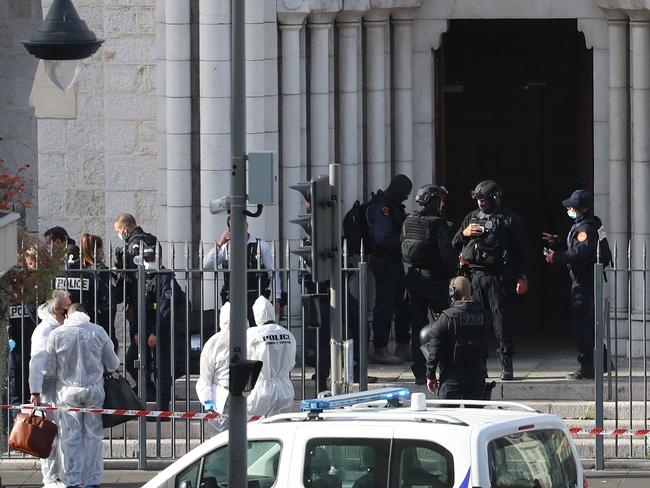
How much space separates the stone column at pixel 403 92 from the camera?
58.7 feet

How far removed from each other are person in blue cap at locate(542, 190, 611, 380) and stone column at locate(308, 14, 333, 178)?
105 inches

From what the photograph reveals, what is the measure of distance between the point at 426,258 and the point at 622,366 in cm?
233

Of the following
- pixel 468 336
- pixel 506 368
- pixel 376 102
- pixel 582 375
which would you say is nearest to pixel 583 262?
pixel 582 375

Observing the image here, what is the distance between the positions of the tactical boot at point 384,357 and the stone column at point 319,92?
5.83 feet

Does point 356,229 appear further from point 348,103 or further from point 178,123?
point 178,123

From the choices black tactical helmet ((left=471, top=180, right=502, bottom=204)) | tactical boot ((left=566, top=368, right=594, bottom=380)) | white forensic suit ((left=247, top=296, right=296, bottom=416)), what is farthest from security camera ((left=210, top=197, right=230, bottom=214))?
tactical boot ((left=566, top=368, right=594, bottom=380))

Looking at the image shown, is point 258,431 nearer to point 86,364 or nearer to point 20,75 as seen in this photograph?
point 86,364

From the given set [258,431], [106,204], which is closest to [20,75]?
[106,204]

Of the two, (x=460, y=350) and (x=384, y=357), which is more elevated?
(x=460, y=350)

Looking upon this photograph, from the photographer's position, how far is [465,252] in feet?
52.1

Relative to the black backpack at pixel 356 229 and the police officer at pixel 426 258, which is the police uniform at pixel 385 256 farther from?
the police officer at pixel 426 258

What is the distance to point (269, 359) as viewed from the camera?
14.1m

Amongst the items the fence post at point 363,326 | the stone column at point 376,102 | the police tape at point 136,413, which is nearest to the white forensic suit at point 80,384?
the police tape at point 136,413

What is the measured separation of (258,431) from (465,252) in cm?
528
